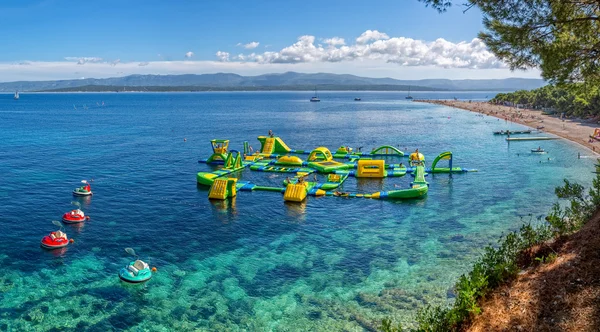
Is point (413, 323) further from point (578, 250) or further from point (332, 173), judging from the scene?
point (332, 173)

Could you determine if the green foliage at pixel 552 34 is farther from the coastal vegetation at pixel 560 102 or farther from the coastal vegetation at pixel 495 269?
the coastal vegetation at pixel 560 102

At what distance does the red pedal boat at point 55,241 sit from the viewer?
3095 centimetres

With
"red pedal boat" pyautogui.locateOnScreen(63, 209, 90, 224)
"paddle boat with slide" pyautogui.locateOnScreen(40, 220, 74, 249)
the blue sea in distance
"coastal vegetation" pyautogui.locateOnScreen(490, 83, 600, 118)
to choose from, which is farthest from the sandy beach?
"paddle boat with slide" pyautogui.locateOnScreen(40, 220, 74, 249)

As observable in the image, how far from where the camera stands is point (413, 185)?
47844 mm

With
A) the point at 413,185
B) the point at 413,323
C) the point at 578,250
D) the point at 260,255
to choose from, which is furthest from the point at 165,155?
the point at 578,250

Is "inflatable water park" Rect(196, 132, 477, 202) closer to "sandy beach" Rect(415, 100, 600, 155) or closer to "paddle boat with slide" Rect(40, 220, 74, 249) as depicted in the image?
"paddle boat with slide" Rect(40, 220, 74, 249)

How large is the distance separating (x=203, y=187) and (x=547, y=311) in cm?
4091

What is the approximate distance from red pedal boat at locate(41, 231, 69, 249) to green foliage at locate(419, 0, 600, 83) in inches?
1130

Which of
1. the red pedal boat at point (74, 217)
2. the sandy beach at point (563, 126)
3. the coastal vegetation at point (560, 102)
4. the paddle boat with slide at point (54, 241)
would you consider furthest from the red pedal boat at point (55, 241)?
the sandy beach at point (563, 126)

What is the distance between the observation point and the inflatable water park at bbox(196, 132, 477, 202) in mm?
44969

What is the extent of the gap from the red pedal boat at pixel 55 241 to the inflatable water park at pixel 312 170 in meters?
15.4

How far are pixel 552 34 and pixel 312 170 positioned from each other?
3974cm

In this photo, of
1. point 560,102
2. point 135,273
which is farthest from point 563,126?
point 135,273

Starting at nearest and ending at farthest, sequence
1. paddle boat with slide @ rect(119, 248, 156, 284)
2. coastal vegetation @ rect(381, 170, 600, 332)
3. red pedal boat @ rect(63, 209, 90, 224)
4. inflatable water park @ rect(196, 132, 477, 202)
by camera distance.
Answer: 1. coastal vegetation @ rect(381, 170, 600, 332)
2. paddle boat with slide @ rect(119, 248, 156, 284)
3. red pedal boat @ rect(63, 209, 90, 224)
4. inflatable water park @ rect(196, 132, 477, 202)
